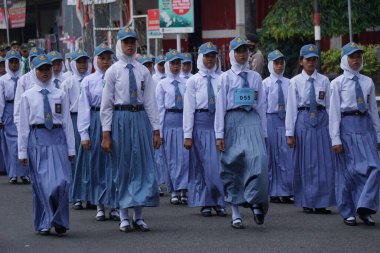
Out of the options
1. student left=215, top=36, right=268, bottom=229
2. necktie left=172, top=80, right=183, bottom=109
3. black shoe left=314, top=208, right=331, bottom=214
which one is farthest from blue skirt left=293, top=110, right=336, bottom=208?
necktie left=172, top=80, right=183, bottom=109

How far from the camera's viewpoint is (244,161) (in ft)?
40.6

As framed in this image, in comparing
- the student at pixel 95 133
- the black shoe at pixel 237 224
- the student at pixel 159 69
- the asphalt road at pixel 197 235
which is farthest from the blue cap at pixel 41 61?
the student at pixel 159 69

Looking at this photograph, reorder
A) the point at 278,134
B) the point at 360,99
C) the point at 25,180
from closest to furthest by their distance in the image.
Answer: the point at 360,99
the point at 278,134
the point at 25,180

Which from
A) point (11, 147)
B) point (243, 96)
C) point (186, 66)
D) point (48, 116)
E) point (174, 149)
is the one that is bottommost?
point (11, 147)

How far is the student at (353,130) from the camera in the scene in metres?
12.5

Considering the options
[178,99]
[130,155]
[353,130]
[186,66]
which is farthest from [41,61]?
[186,66]

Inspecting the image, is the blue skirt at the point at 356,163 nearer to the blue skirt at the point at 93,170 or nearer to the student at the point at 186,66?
the blue skirt at the point at 93,170

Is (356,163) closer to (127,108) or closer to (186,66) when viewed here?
(127,108)

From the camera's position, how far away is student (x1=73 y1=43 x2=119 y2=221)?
13.6 metres

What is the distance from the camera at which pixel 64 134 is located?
12367mm

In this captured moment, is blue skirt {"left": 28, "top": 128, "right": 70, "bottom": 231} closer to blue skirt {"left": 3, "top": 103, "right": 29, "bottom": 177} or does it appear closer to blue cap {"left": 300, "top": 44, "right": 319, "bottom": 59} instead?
blue cap {"left": 300, "top": 44, "right": 319, "bottom": 59}

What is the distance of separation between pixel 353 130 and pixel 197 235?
2.15 metres

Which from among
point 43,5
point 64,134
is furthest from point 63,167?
point 43,5

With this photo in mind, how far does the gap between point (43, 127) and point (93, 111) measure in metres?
1.76
